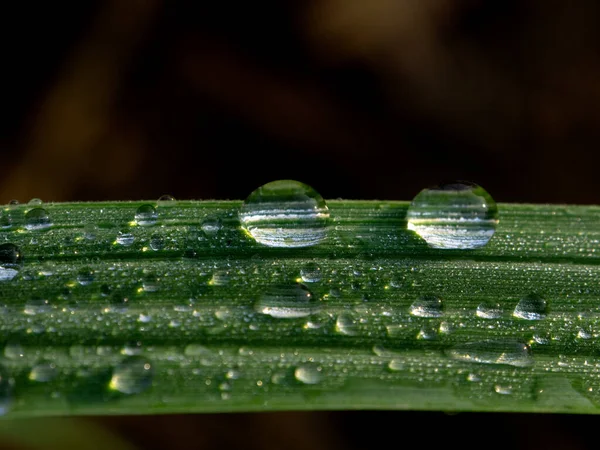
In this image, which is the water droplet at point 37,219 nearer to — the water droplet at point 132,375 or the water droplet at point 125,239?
the water droplet at point 125,239

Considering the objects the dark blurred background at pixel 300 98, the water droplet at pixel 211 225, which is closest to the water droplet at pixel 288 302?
the water droplet at pixel 211 225

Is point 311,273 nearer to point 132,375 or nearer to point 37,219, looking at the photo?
point 132,375

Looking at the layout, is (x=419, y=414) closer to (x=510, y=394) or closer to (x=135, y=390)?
(x=510, y=394)

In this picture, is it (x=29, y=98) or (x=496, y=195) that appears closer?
(x=29, y=98)

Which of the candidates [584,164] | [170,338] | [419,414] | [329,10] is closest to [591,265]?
[170,338]

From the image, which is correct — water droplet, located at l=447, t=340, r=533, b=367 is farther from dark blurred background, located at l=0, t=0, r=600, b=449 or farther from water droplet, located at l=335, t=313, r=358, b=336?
dark blurred background, located at l=0, t=0, r=600, b=449

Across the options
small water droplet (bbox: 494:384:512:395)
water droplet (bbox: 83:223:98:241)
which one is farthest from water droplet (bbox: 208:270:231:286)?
small water droplet (bbox: 494:384:512:395)
